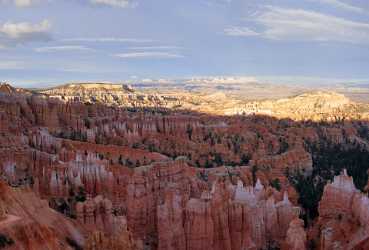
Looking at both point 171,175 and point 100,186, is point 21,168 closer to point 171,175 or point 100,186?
point 100,186

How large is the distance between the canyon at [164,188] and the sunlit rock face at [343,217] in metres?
0.06

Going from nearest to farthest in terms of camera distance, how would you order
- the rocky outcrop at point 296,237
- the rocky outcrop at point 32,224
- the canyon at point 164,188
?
the rocky outcrop at point 32,224 < the canyon at point 164,188 < the rocky outcrop at point 296,237

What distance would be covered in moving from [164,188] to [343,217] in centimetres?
965

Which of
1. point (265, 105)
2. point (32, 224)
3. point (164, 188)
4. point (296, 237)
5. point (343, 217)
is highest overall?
point (32, 224)

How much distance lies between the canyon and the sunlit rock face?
63mm

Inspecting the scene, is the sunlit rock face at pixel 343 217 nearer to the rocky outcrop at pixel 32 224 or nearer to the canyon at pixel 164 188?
the canyon at pixel 164 188

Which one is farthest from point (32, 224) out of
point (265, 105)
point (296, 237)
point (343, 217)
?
point (265, 105)

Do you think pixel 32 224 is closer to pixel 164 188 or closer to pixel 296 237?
pixel 296 237

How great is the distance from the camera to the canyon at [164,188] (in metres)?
22.7

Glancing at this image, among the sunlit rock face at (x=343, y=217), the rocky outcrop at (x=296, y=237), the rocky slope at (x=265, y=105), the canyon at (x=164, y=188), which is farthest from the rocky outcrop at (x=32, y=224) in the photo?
the rocky slope at (x=265, y=105)

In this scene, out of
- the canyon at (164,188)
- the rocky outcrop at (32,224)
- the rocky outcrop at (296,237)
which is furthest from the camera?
the rocky outcrop at (296,237)

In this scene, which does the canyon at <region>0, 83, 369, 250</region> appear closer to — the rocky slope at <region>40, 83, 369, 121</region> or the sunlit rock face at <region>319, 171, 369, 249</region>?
the sunlit rock face at <region>319, 171, 369, 249</region>

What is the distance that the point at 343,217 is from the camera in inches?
1093

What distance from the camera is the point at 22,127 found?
47.4 metres
